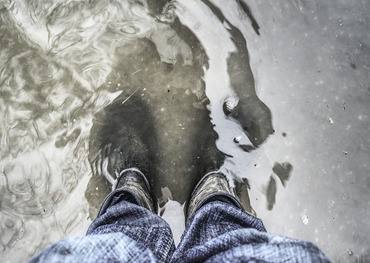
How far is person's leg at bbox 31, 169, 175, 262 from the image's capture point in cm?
79

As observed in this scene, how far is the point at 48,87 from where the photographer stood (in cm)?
149

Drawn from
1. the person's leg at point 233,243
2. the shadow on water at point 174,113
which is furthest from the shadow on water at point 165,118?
the person's leg at point 233,243

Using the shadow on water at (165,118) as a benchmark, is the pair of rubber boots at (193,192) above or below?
below

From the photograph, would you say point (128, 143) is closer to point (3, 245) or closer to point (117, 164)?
point (117, 164)

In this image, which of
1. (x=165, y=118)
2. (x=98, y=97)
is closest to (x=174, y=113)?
(x=165, y=118)

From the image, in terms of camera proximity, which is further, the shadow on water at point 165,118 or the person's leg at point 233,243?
the shadow on water at point 165,118

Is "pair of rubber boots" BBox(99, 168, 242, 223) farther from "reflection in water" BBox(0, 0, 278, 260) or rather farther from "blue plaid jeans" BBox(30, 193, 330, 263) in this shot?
"blue plaid jeans" BBox(30, 193, 330, 263)

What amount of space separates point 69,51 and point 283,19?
3.51ft

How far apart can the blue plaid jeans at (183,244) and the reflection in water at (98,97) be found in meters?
0.42

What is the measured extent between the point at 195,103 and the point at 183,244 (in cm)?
72

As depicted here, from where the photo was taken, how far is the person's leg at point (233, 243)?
2.56 feet

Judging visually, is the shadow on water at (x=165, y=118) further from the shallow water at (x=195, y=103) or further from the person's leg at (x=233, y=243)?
the person's leg at (x=233, y=243)

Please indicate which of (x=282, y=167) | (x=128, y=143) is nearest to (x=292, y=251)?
(x=282, y=167)

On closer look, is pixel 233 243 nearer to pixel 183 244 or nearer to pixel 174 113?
Result: pixel 183 244
